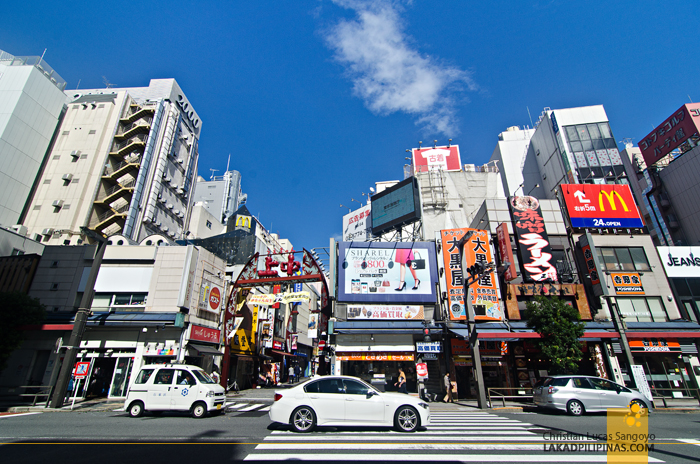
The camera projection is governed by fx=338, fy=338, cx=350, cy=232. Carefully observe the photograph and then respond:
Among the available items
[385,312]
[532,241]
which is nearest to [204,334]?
[385,312]

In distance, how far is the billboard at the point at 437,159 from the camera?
48.0 meters

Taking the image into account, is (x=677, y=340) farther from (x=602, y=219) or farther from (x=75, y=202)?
(x=75, y=202)

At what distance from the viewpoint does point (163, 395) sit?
12789 millimetres

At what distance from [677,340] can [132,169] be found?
54739 mm

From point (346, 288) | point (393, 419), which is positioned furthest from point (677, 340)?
point (393, 419)

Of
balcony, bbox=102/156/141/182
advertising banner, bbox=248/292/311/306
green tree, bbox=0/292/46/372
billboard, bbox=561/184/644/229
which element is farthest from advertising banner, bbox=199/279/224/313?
billboard, bbox=561/184/644/229

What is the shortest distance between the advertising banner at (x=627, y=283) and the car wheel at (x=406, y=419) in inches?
948

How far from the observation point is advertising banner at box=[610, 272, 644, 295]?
83.5 feet

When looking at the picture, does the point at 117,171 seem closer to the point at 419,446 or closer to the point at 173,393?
the point at 173,393

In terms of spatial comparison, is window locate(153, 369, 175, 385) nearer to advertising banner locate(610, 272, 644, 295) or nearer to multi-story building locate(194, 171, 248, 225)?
advertising banner locate(610, 272, 644, 295)

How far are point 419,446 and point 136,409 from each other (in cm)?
1113

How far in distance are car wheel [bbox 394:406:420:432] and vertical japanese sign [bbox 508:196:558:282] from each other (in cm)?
2015

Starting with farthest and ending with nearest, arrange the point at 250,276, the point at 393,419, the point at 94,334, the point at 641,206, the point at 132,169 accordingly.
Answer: the point at 641,206, the point at 132,169, the point at 250,276, the point at 94,334, the point at 393,419

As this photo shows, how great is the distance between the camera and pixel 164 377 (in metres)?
13.1
